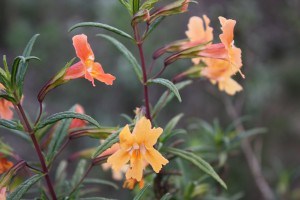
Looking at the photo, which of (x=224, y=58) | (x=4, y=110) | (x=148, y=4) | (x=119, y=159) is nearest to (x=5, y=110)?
(x=4, y=110)

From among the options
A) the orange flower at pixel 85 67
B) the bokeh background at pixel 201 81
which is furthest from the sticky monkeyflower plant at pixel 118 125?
the bokeh background at pixel 201 81

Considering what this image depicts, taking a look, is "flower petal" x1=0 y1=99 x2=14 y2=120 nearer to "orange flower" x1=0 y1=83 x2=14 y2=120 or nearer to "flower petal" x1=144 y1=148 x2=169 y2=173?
"orange flower" x1=0 y1=83 x2=14 y2=120

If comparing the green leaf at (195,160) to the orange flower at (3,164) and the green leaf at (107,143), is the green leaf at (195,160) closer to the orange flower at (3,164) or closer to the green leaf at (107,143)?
the green leaf at (107,143)

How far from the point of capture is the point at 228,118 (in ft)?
13.1

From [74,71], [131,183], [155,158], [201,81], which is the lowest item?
[201,81]

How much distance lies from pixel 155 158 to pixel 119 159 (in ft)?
0.30

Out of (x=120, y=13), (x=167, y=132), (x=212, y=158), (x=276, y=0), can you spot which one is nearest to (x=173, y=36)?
(x=120, y=13)

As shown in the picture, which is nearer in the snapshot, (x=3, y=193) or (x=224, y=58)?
(x=3, y=193)

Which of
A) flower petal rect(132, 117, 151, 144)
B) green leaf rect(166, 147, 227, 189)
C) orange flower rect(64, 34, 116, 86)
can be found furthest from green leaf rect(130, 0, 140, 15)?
green leaf rect(166, 147, 227, 189)

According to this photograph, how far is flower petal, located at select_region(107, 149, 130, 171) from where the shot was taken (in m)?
1.16

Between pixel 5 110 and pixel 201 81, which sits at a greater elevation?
pixel 5 110

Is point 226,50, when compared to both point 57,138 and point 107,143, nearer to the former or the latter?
point 107,143

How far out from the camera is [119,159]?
3.83 ft

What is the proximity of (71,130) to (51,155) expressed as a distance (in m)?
0.12
